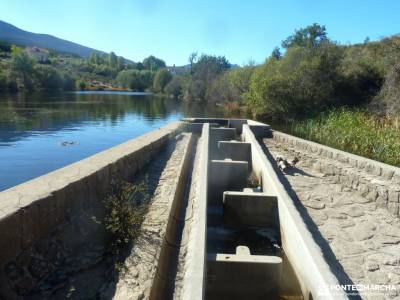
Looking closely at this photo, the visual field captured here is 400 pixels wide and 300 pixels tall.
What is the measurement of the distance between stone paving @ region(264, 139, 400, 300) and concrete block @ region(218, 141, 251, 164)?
10.4 ft

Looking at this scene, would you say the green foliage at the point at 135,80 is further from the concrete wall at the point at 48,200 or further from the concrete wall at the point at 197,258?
the concrete wall at the point at 197,258

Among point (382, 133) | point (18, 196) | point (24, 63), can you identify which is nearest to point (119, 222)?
point (18, 196)

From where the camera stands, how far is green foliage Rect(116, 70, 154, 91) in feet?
382

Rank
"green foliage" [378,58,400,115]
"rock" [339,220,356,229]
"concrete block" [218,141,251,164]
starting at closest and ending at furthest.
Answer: "rock" [339,220,356,229], "concrete block" [218,141,251,164], "green foliage" [378,58,400,115]

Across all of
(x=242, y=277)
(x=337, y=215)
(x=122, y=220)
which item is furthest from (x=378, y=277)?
(x=122, y=220)

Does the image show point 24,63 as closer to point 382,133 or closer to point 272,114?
point 272,114

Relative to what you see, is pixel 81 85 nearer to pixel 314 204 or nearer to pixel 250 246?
pixel 314 204

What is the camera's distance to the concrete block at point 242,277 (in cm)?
460

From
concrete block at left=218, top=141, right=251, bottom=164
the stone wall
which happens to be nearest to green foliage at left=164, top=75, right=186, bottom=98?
concrete block at left=218, top=141, right=251, bottom=164

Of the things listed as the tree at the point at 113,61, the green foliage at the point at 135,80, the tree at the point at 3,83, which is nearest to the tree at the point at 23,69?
the tree at the point at 3,83

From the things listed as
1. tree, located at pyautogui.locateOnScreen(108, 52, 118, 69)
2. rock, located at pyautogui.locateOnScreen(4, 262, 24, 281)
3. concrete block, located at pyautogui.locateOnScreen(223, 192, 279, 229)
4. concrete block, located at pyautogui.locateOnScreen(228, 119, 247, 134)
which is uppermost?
tree, located at pyautogui.locateOnScreen(108, 52, 118, 69)

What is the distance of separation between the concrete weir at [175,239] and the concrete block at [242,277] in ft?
0.04

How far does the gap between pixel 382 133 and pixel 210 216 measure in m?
7.51

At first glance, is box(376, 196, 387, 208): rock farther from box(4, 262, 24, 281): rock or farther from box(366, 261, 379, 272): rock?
box(4, 262, 24, 281): rock
